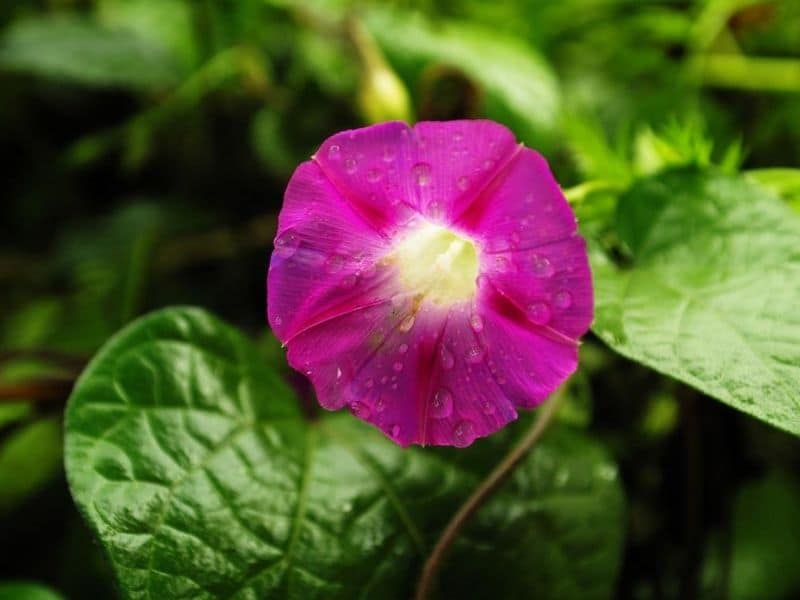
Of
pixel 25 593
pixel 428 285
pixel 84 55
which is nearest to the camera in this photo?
pixel 428 285

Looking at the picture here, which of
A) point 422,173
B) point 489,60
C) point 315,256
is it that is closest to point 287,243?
point 315,256

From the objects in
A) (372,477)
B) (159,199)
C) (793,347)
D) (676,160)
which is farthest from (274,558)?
(159,199)

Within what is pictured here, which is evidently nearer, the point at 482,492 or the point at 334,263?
the point at 334,263

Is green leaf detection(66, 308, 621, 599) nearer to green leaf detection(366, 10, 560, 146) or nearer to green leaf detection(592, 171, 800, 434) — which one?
green leaf detection(592, 171, 800, 434)

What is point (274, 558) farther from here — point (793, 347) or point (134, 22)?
point (134, 22)

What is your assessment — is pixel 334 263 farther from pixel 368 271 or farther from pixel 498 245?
pixel 498 245

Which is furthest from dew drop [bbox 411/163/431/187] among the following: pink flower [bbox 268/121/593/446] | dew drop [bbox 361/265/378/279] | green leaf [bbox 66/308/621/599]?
green leaf [bbox 66/308/621/599]
